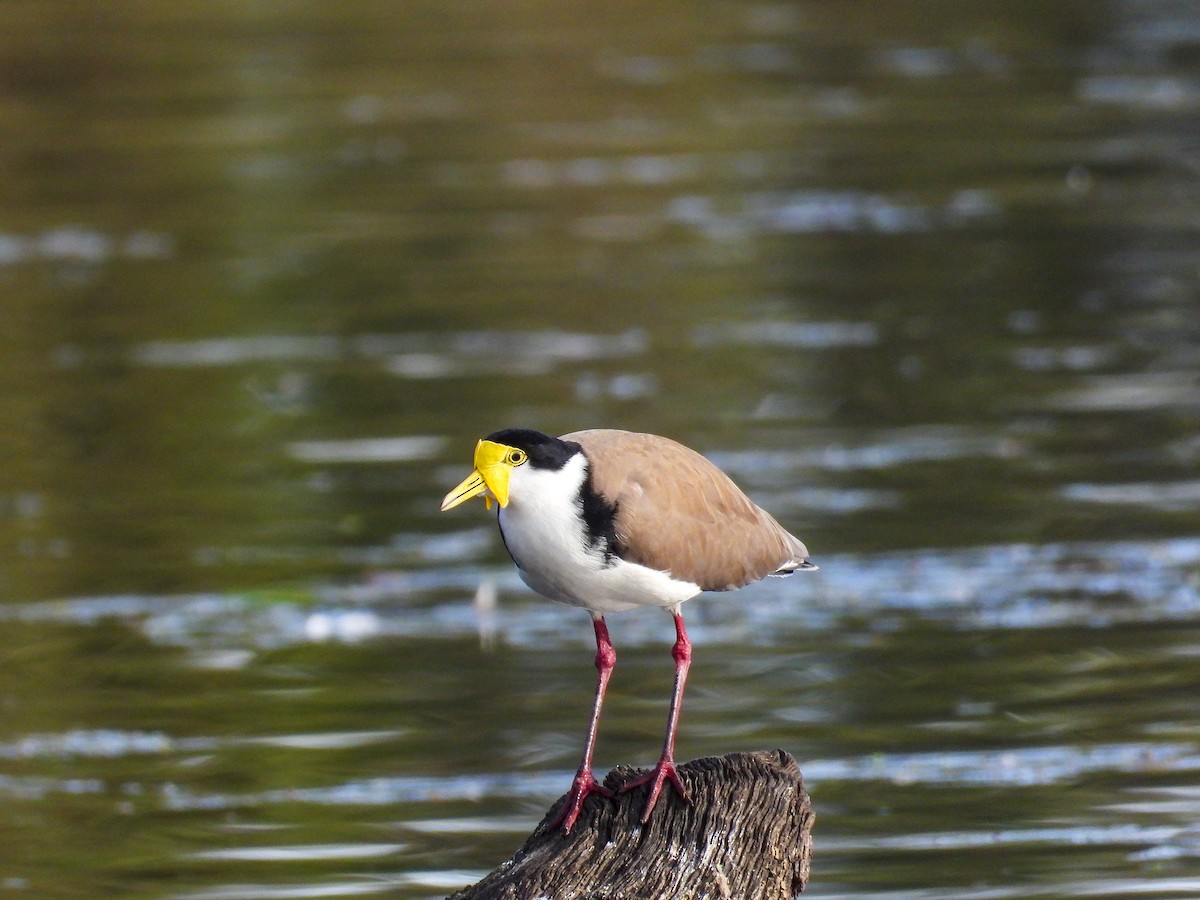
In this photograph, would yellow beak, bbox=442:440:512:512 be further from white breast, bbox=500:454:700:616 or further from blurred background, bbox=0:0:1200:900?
blurred background, bbox=0:0:1200:900

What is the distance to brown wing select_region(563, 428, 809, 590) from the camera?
614 cm

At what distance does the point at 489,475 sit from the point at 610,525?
422mm

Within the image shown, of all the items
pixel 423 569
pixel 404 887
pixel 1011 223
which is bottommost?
pixel 404 887

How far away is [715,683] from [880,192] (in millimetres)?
10465

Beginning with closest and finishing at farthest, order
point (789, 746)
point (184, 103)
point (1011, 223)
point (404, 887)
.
Result: point (404, 887) → point (789, 746) → point (1011, 223) → point (184, 103)

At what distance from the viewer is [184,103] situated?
2550 centimetres

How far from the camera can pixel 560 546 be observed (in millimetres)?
5988

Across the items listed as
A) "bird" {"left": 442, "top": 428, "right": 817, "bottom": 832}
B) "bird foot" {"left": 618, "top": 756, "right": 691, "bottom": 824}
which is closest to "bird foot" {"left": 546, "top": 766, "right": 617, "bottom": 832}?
"bird" {"left": 442, "top": 428, "right": 817, "bottom": 832}

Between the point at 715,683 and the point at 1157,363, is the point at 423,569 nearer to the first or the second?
the point at 715,683

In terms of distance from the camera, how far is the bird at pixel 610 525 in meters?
5.89

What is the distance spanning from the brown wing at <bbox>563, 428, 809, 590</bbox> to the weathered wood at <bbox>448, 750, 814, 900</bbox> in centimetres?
62

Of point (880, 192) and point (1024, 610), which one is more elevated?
point (880, 192)

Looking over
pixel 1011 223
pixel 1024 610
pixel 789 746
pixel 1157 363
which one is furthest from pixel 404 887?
pixel 1011 223

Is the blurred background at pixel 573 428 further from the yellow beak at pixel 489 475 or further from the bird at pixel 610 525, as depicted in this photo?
the yellow beak at pixel 489 475
